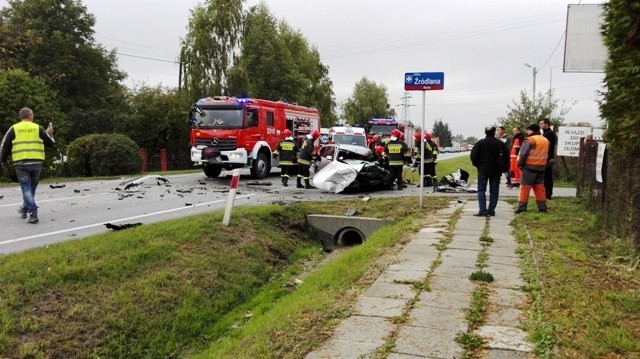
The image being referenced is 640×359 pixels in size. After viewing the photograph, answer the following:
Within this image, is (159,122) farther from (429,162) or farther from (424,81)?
(424,81)

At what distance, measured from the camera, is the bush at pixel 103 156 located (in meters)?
24.0

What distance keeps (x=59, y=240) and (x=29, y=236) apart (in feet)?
1.88

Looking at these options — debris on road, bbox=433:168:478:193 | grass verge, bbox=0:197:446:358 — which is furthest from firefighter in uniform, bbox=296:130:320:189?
grass verge, bbox=0:197:446:358

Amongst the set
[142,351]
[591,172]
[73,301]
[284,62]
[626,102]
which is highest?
[284,62]

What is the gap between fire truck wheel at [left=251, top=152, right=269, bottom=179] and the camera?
18.2 m

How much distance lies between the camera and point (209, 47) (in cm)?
3994

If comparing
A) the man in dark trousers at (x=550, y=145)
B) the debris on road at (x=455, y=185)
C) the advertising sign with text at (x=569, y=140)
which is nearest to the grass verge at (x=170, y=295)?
the man in dark trousers at (x=550, y=145)

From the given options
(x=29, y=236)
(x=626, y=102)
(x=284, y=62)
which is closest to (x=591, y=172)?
(x=626, y=102)

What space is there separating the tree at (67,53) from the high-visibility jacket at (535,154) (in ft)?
118

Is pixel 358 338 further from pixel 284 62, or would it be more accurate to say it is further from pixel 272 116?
pixel 284 62

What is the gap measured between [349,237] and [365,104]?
2592 inches

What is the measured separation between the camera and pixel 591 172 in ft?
34.4

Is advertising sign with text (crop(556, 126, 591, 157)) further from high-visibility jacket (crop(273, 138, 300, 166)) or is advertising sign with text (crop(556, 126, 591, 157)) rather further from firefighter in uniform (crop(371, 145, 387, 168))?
high-visibility jacket (crop(273, 138, 300, 166))

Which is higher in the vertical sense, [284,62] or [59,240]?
[284,62]
